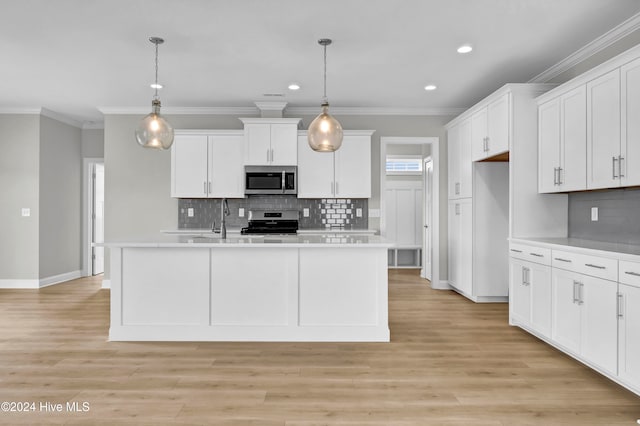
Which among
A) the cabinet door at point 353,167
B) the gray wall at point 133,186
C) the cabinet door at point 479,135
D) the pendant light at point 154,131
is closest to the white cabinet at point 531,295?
the cabinet door at point 479,135

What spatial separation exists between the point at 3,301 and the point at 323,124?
472 cm

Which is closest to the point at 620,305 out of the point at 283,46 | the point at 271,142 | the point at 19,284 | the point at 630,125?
the point at 630,125

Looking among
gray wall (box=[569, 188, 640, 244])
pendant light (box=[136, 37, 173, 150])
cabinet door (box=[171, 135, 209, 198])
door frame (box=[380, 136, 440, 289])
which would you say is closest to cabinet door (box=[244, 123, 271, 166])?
cabinet door (box=[171, 135, 209, 198])

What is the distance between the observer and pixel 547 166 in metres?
3.89

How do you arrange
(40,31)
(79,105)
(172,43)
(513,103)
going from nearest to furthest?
(40,31) < (172,43) < (513,103) < (79,105)

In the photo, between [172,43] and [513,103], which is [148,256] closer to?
[172,43]

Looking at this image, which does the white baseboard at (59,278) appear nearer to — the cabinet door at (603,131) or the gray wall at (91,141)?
→ the gray wall at (91,141)

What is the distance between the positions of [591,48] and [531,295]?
2393mm

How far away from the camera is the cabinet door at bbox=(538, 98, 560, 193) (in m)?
3.76

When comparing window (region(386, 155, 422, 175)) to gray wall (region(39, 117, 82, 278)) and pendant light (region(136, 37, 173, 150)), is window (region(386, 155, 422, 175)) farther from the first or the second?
gray wall (region(39, 117, 82, 278))

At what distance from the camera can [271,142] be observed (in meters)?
5.66

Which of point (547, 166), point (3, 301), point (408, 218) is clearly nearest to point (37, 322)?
point (3, 301)

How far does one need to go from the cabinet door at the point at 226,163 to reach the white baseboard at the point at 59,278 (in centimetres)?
300

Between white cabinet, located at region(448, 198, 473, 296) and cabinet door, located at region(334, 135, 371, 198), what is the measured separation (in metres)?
1.25
